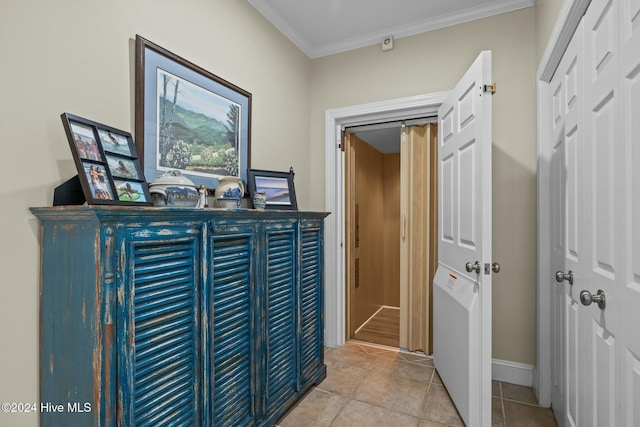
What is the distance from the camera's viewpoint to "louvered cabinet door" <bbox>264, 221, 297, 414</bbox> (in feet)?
5.77

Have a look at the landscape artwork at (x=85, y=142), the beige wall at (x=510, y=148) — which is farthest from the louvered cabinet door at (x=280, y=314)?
the beige wall at (x=510, y=148)

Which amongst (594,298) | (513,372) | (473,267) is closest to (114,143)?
(473,267)

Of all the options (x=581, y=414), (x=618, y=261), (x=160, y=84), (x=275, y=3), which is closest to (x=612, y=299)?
(x=618, y=261)

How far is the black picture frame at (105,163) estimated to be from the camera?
3.76 ft

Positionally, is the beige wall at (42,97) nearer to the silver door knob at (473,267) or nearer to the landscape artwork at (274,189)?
the landscape artwork at (274,189)

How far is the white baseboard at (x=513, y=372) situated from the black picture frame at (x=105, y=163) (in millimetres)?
2559

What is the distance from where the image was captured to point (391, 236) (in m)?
4.42

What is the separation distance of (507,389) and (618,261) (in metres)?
1.67

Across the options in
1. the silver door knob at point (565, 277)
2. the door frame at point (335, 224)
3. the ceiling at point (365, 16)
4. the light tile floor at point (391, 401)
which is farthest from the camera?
the door frame at point (335, 224)

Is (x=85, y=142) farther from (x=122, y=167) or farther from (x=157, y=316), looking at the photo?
(x=157, y=316)

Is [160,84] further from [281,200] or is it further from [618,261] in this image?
[618,261]

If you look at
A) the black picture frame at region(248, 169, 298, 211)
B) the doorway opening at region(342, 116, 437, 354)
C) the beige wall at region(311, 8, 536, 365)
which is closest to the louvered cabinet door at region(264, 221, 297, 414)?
the black picture frame at region(248, 169, 298, 211)

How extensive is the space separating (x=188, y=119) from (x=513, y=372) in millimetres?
2756

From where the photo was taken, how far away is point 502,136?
2348 mm
